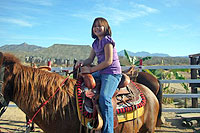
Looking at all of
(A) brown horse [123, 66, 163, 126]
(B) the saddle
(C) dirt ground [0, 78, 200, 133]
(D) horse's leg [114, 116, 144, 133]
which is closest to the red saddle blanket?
(B) the saddle

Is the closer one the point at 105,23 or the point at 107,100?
the point at 107,100

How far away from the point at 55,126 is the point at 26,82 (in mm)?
711

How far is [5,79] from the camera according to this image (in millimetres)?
2184

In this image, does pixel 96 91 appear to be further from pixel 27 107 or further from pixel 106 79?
pixel 27 107

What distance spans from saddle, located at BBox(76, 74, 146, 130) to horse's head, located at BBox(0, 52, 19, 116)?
91 cm

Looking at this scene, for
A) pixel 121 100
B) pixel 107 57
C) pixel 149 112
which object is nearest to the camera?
pixel 107 57

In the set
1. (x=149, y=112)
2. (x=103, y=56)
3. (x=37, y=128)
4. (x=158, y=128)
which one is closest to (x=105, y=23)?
(x=103, y=56)

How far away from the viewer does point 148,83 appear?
373 centimetres

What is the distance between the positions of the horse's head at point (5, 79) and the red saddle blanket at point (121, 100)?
2.98 ft

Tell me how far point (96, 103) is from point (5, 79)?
122 cm

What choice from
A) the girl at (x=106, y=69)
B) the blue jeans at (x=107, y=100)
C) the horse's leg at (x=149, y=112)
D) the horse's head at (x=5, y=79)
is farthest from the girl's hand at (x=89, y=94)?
the horse's leg at (x=149, y=112)

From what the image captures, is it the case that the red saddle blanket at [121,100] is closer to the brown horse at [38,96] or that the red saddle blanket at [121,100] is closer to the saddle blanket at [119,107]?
the saddle blanket at [119,107]

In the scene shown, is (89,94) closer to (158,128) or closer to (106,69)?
(106,69)

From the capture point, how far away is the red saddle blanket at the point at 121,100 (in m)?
2.28
